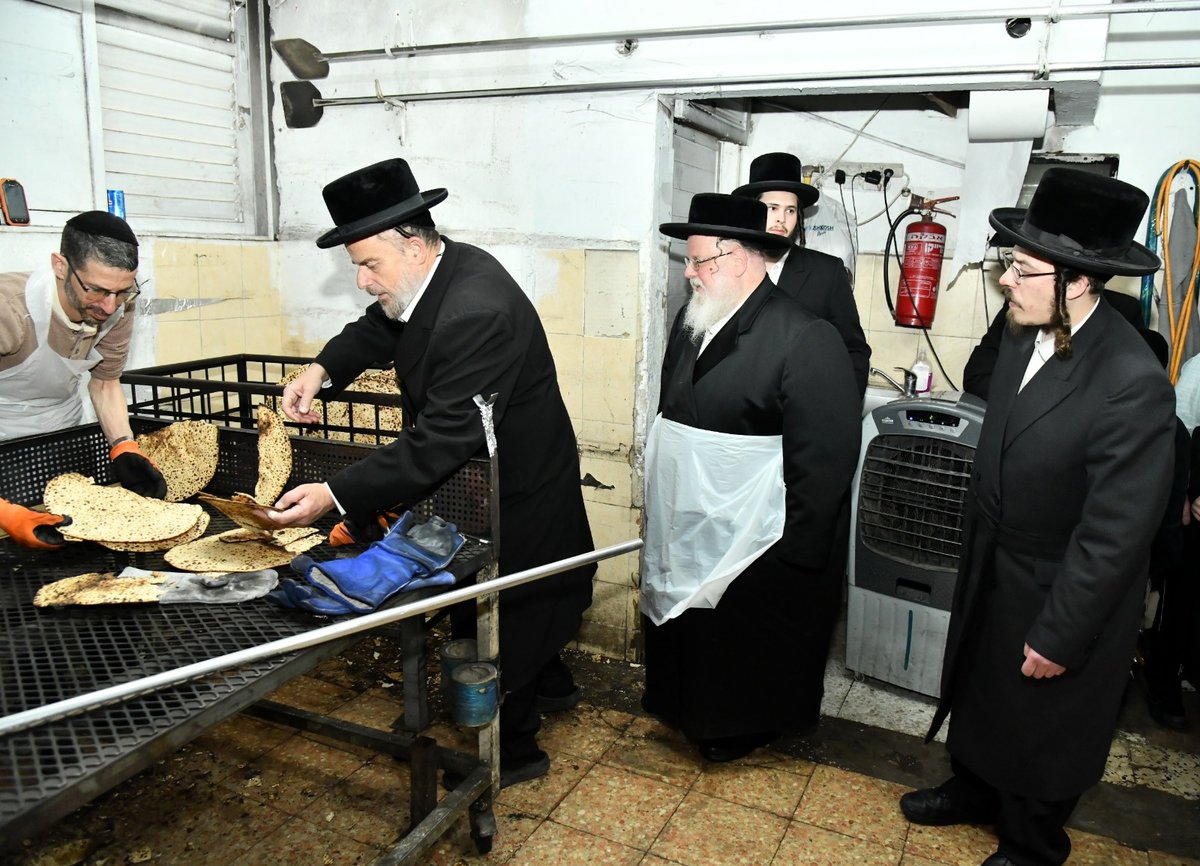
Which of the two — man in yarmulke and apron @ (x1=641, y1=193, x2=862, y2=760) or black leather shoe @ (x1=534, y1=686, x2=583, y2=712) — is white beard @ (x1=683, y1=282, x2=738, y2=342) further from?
black leather shoe @ (x1=534, y1=686, x2=583, y2=712)

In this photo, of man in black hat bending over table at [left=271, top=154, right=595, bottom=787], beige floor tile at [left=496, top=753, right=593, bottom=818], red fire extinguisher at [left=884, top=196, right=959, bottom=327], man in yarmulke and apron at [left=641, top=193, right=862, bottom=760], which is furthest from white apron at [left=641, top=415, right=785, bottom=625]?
red fire extinguisher at [left=884, top=196, right=959, bottom=327]

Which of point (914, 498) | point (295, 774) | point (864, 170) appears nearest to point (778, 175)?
point (864, 170)

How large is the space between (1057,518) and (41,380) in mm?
2601

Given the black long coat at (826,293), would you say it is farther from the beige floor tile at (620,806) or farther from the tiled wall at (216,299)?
the tiled wall at (216,299)

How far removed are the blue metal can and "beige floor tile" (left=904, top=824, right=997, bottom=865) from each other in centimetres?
327

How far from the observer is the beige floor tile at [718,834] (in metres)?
2.22

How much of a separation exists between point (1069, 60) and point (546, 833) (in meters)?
2.64

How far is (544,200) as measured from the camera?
329 cm

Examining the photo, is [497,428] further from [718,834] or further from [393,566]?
[718,834]

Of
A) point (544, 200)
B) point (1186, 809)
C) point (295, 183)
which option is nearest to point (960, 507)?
point (1186, 809)

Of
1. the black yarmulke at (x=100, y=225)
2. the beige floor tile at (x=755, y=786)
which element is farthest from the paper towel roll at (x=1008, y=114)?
the black yarmulke at (x=100, y=225)

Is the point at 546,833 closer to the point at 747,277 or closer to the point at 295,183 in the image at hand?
the point at 747,277

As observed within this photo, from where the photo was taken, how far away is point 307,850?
2.23 meters

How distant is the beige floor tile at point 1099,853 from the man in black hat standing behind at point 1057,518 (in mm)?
201
